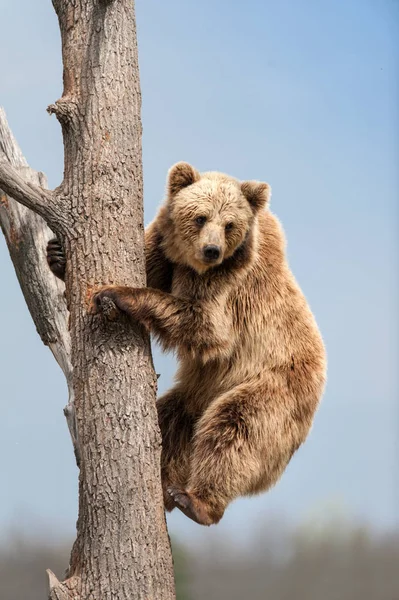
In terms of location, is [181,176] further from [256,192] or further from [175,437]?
[175,437]

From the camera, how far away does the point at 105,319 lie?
379 cm

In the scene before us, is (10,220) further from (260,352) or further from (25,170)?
(260,352)

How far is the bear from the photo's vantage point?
4242 millimetres

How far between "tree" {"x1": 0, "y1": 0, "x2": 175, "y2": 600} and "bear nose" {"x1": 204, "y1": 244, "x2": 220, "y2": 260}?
1.16 ft

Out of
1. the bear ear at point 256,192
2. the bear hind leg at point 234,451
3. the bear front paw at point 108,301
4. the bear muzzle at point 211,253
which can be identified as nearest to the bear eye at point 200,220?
the bear muzzle at point 211,253

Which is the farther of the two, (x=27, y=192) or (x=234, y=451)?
(x=234, y=451)

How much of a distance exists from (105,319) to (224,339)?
2.83ft

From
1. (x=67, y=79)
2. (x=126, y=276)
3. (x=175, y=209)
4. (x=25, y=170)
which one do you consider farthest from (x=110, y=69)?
(x=25, y=170)

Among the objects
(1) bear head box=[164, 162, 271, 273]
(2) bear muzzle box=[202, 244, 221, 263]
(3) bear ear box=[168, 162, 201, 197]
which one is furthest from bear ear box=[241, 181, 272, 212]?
(2) bear muzzle box=[202, 244, 221, 263]

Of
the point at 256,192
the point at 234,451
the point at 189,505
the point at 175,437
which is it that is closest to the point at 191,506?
the point at 189,505

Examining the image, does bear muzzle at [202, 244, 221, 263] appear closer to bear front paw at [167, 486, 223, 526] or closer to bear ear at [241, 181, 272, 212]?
bear ear at [241, 181, 272, 212]

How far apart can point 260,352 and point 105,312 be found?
4.38ft

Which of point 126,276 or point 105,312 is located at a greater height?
point 126,276

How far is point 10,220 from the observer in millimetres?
5629
